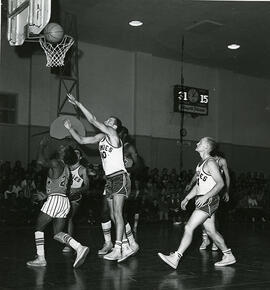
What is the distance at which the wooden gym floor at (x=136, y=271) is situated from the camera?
18.4ft

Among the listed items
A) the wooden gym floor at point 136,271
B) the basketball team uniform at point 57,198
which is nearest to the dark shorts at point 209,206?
the wooden gym floor at point 136,271

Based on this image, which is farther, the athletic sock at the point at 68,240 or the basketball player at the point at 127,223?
the basketball player at the point at 127,223

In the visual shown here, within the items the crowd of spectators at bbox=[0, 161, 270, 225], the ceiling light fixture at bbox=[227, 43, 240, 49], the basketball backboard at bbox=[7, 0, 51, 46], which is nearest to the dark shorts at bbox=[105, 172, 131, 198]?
the basketball backboard at bbox=[7, 0, 51, 46]

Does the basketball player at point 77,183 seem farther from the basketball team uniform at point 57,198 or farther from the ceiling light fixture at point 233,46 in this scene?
the ceiling light fixture at point 233,46

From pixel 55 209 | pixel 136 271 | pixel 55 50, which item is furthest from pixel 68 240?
pixel 55 50

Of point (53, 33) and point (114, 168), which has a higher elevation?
point (53, 33)

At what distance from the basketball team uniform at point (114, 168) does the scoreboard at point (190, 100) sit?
1370 cm

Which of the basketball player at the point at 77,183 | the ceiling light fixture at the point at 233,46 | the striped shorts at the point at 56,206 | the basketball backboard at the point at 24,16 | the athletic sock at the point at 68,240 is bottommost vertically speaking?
the athletic sock at the point at 68,240

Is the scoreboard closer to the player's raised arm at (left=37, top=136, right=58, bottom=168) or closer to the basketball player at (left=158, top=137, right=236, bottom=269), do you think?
the basketball player at (left=158, top=137, right=236, bottom=269)

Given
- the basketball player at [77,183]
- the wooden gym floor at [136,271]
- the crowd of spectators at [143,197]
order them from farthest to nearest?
the crowd of spectators at [143,197], the basketball player at [77,183], the wooden gym floor at [136,271]

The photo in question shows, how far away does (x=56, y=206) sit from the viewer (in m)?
6.65

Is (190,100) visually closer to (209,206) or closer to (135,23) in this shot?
(135,23)

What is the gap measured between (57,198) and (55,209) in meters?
0.16

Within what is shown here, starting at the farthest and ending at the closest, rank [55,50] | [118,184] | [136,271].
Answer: [55,50] < [118,184] < [136,271]
